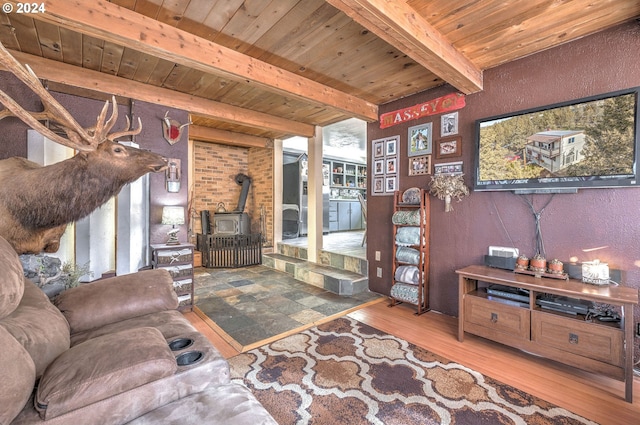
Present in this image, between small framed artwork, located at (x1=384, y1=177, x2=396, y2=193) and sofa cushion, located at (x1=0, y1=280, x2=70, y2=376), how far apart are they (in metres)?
3.09

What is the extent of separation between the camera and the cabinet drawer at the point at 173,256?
290 cm

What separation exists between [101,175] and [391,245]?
9.66 ft

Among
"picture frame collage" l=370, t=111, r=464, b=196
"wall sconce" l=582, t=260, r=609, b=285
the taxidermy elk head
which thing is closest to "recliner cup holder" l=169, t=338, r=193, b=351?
the taxidermy elk head

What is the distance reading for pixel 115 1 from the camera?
175cm

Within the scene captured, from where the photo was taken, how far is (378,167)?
3.58 m

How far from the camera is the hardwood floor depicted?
5.28ft

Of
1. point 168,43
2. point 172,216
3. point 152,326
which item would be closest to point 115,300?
point 152,326

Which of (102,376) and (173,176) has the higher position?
(173,176)

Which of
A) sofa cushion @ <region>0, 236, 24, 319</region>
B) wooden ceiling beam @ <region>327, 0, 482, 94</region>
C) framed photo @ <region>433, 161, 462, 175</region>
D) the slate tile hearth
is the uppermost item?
wooden ceiling beam @ <region>327, 0, 482, 94</region>

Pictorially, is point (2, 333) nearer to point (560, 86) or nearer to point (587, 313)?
point (587, 313)

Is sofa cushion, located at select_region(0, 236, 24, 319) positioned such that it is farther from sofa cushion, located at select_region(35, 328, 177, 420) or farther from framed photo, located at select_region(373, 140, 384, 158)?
framed photo, located at select_region(373, 140, 384, 158)

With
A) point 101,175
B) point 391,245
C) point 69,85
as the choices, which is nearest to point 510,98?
point 391,245

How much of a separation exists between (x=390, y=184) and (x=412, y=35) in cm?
187

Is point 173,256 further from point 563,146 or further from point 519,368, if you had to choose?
point 563,146
